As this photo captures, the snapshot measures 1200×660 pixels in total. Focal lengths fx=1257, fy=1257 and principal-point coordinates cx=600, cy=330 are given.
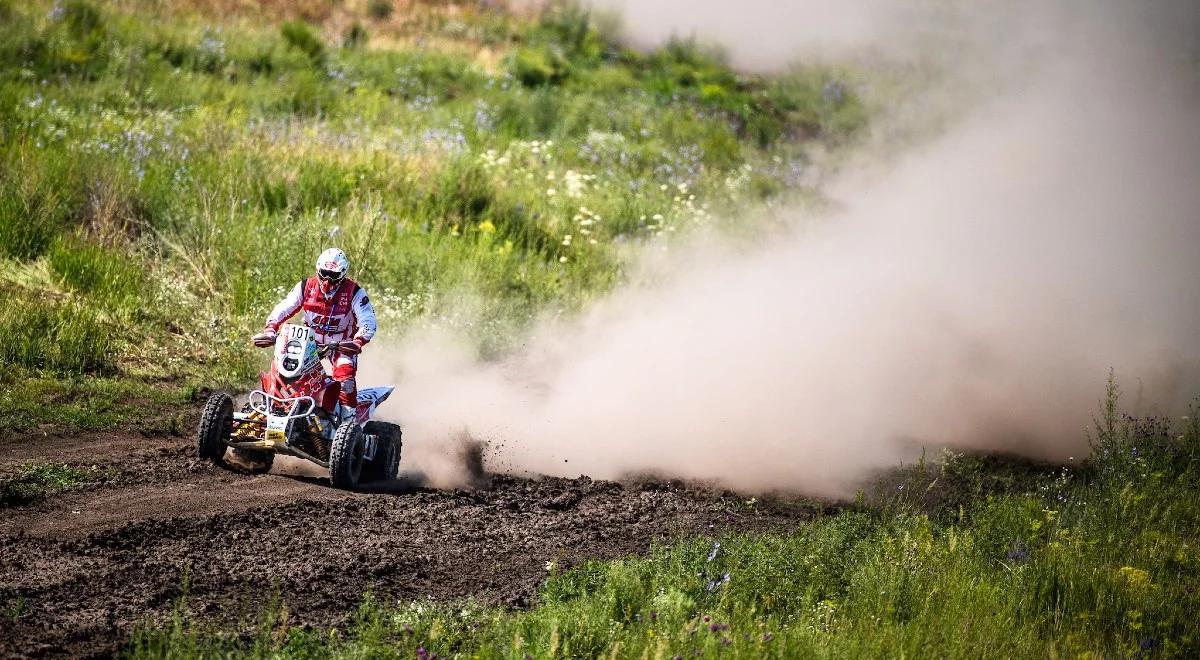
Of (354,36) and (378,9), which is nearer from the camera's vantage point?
(354,36)

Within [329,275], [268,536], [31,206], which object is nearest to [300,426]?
[329,275]

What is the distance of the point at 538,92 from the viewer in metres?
26.1

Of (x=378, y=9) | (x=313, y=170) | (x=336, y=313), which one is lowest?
(x=336, y=313)

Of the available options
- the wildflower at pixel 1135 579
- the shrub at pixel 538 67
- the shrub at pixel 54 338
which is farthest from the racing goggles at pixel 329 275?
the shrub at pixel 538 67

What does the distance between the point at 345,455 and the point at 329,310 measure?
137 centimetres

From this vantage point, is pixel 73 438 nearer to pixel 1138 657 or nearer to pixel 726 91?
pixel 1138 657

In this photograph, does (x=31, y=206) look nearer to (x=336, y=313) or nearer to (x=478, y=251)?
(x=478, y=251)

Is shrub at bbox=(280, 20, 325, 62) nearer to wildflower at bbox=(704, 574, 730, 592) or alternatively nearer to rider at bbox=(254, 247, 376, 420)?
rider at bbox=(254, 247, 376, 420)

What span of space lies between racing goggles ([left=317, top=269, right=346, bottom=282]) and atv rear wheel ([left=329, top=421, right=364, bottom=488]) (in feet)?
4.23

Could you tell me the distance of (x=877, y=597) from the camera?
7941mm

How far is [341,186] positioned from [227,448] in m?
7.85

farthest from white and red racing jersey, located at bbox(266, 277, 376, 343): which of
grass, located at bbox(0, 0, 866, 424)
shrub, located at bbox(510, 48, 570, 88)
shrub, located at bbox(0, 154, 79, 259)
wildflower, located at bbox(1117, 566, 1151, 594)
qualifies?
shrub, located at bbox(510, 48, 570, 88)

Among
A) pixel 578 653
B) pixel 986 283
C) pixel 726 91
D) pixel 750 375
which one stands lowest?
pixel 578 653

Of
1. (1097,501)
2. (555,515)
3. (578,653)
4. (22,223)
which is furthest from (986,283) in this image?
(22,223)
